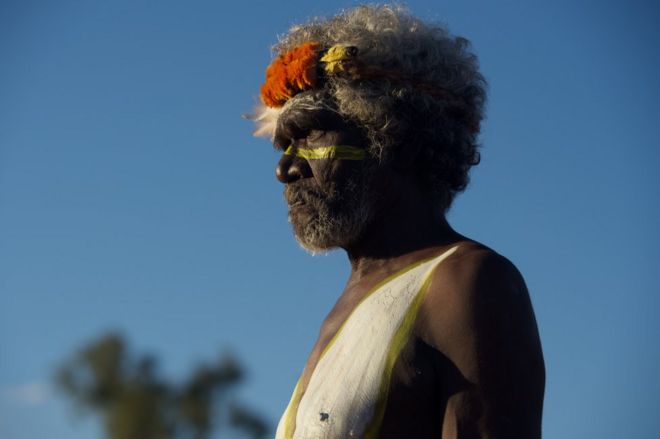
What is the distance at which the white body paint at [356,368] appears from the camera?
3480 mm

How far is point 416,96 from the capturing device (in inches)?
165

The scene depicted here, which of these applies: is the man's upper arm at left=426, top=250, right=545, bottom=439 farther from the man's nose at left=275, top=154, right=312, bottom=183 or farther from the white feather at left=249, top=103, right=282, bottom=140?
the white feather at left=249, top=103, right=282, bottom=140

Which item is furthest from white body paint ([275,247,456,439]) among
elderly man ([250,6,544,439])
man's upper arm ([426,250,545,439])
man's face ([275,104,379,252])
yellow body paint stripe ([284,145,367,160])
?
yellow body paint stripe ([284,145,367,160])

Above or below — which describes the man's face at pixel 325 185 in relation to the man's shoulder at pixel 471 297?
above

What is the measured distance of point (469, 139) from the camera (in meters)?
4.39

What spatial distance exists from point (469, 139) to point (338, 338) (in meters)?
1.04

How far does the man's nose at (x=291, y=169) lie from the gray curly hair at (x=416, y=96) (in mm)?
204

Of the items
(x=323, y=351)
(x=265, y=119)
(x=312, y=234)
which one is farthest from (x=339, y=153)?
(x=323, y=351)

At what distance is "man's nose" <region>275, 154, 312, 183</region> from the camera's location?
416cm

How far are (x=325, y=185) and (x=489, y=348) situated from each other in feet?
3.36

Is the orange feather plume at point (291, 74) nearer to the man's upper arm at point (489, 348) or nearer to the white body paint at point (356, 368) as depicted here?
the white body paint at point (356, 368)

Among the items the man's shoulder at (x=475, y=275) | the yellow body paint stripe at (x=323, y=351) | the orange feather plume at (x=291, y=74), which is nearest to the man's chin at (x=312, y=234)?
the yellow body paint stripe at (x=323, y=351)

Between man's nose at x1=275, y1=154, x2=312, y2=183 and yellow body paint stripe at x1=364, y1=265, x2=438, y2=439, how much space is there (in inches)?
29.4

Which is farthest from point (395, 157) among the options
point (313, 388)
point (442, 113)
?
point (313, 388)
